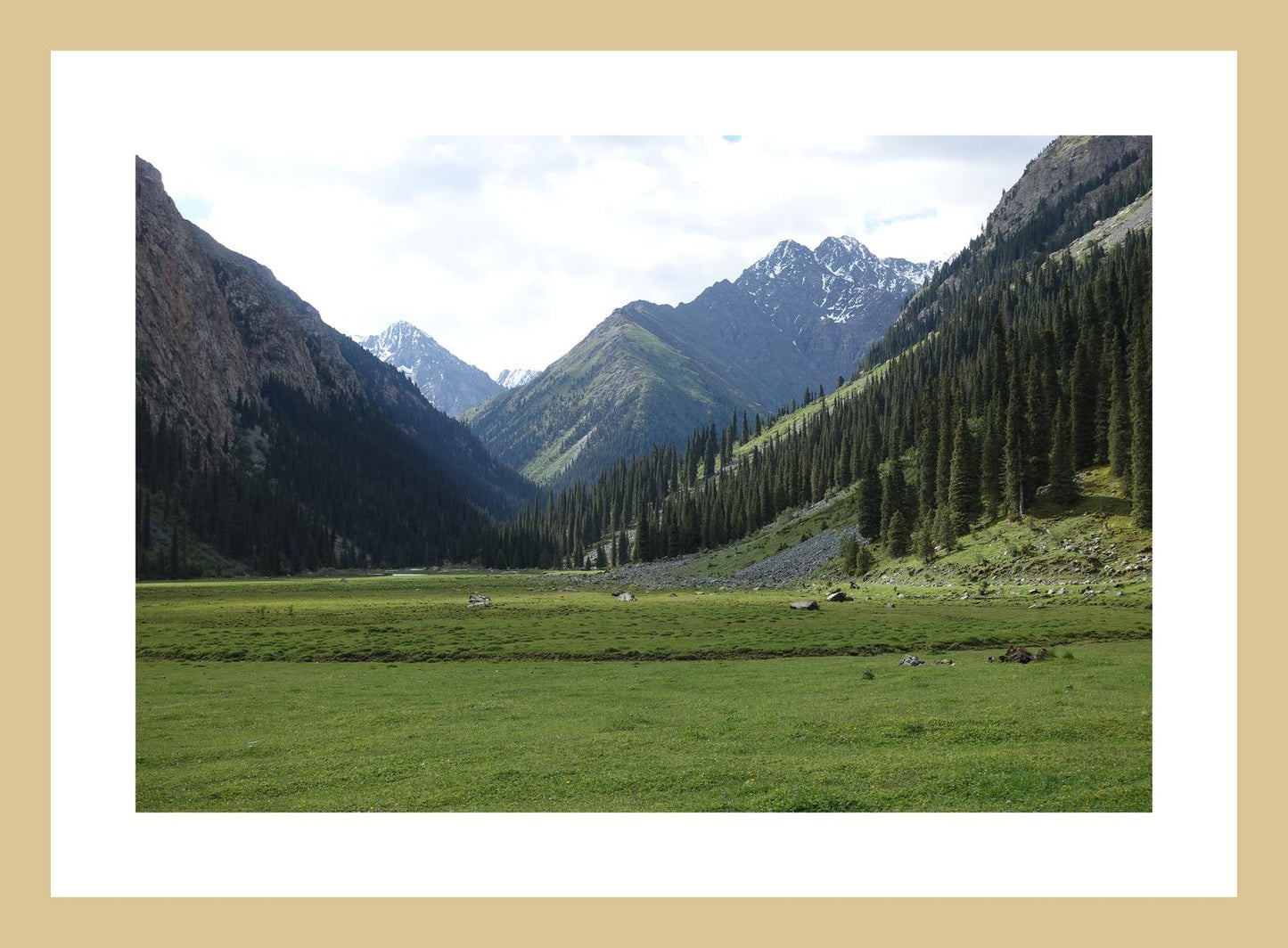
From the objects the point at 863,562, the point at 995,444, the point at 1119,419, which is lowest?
the point at 863,562

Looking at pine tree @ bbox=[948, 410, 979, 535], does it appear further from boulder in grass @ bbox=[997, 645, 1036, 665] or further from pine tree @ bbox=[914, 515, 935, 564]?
boulder in grass @ bbox=[997, 645, 1036, 665]

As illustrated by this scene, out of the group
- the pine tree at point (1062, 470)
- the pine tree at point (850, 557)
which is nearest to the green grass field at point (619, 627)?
the pine tree at point (1062, 470)

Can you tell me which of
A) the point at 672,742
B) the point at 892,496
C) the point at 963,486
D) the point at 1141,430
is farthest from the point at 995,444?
the point at 672,742

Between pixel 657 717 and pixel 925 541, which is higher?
pixel 925 541

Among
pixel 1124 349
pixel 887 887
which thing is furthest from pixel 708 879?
pixel 1124 349

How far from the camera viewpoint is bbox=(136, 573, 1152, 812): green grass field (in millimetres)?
13992

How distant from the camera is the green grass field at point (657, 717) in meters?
14.0

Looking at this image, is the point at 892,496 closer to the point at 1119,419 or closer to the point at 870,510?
the point at 870,510

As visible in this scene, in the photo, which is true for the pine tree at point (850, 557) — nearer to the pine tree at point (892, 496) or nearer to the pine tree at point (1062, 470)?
the pine tree at point (892, 496)

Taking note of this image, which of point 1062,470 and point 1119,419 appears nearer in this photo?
point 1119,419

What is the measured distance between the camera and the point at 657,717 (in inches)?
799

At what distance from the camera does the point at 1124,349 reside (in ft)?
211

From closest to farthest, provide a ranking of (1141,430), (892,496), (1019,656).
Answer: (1019,656) < (1141,430) < (892,496)
